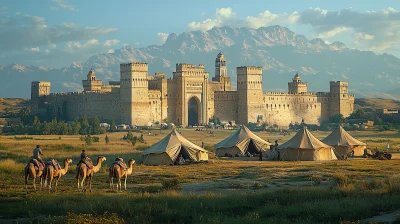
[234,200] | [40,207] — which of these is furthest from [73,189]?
[234,200]

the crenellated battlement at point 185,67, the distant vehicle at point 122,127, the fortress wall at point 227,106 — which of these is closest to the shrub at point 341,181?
the distant vehicle at point 122,127

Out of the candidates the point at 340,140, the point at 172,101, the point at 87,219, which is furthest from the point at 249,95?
the point at 87,219

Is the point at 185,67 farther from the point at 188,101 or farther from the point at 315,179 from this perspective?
the point at 315,179

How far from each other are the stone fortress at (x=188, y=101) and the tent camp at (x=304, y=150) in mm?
45697

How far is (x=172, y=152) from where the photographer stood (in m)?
34.4

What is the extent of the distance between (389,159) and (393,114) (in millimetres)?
59116

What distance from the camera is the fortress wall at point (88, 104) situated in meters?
85.0

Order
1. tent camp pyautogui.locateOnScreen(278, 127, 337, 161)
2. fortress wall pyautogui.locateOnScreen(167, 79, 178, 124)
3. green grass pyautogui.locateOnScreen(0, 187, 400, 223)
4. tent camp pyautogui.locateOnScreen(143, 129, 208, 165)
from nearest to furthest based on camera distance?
green grass pyautogui.locateOnScreen(0, 187, 400, 223) → tent camp pyautogui.locateOnScreen(143, 129, 208, 165) → tent camp pyautogui.locateOnScreen(278, 127, 337, 161) → fortress wall pyautogui.locateOnScreen(167, 79, 178, 124)

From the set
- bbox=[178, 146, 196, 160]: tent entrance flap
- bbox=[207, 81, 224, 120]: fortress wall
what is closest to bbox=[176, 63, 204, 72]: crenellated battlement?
bbox=[207, 81, 224, 120]: fortress wall

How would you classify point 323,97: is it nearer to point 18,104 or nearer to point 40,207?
point 18,104

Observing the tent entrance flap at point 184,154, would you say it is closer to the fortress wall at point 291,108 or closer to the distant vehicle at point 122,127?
the distant vehicle at point 122,127

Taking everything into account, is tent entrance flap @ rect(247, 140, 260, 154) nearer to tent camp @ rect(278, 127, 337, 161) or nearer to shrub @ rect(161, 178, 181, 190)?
tent camp @ rect(278, 127, 337, 161)

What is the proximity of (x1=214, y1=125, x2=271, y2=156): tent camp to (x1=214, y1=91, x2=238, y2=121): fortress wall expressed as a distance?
1962 inches

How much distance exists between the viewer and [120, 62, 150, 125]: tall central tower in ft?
267
